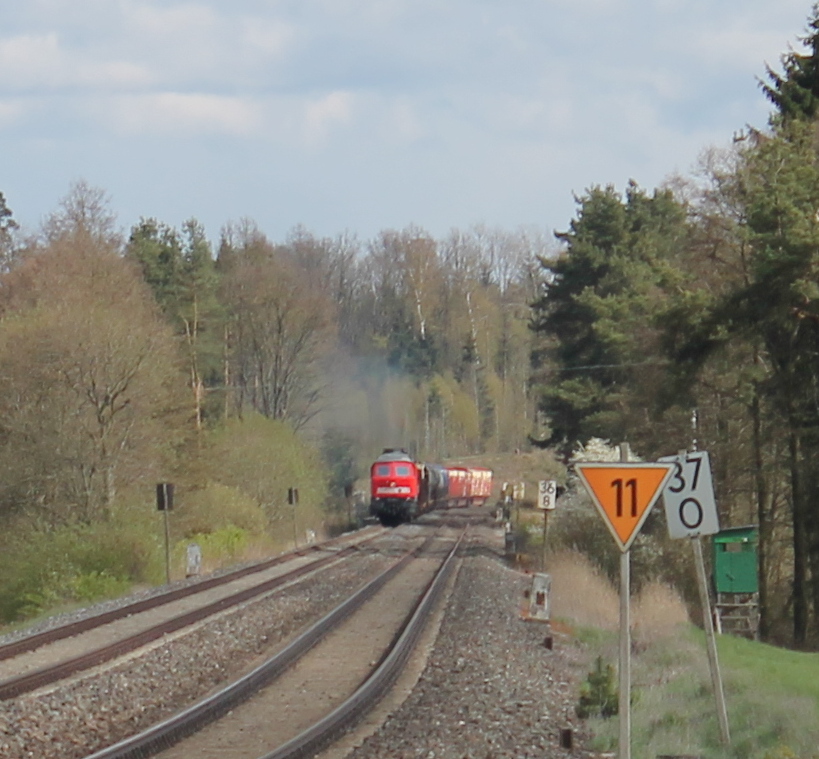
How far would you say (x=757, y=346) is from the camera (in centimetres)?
2962

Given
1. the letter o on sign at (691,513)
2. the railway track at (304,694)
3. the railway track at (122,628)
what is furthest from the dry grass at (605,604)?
the letter o on sign at (691,513)

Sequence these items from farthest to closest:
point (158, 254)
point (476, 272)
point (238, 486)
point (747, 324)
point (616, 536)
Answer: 1. point (476, 272)
2. point (158, 254)
3. point (238, 486)
4. point (747, 324)
5. point (616, 536)

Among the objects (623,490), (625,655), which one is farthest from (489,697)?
(623,490)

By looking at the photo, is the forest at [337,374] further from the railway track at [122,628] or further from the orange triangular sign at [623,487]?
the orange triangular sign at [623,487]

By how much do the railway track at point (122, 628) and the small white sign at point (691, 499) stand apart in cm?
766

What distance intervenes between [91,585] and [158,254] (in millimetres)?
38560

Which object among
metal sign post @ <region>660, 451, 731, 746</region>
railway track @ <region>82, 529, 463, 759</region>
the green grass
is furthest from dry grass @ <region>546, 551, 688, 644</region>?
metal sign post @ <region>660, 451, 731, 746</region>

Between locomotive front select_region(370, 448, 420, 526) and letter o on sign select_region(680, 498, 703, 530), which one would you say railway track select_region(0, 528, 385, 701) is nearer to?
letter o on sign select_region(680, 498, 703, 530)

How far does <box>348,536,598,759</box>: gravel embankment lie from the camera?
1149 cm

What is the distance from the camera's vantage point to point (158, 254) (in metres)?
68.2

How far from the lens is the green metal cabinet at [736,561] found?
29.2m

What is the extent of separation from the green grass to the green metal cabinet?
9583 mm

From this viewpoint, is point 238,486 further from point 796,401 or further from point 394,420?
point 796,401

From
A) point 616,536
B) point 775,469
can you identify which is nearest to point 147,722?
point 616,536
